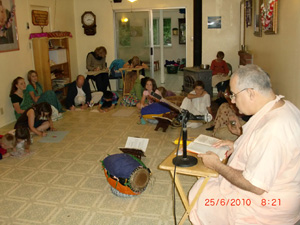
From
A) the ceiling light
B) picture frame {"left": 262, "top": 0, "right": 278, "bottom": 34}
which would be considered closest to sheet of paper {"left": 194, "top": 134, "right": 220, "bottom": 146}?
picture frame {"left": 262, "top": 0, "right": 278, "bottom": 34}

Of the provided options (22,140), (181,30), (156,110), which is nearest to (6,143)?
(22,140)

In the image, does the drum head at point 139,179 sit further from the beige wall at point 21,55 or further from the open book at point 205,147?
the beige wall at point 21,55

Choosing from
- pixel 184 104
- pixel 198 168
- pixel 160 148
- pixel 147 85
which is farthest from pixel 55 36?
pixel 198 168

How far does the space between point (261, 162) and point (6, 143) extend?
3.47 meters

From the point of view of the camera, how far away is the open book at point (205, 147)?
218 cm

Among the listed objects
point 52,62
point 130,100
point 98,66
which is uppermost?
point 52,62

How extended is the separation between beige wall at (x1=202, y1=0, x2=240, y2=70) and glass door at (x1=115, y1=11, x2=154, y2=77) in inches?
57.9

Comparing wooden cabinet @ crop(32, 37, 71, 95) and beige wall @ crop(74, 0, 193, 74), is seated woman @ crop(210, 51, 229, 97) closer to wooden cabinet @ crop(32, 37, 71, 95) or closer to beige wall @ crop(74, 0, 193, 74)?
beige wall @ crop(74, 0, 193, 74)

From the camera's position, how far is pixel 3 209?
9.80ft

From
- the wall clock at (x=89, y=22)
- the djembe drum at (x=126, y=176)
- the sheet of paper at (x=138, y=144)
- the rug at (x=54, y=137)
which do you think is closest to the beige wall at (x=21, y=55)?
the wall clock at (x=89, y=22)

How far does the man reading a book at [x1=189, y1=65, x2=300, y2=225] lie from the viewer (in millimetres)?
1665

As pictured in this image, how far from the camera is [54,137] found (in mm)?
4945

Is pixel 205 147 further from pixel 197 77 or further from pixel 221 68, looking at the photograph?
pixel 221 68

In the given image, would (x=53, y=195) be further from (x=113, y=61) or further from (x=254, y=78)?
(x=113, y=61)
